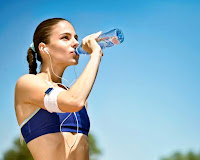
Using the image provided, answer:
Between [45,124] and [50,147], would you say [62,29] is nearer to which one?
[45,124]

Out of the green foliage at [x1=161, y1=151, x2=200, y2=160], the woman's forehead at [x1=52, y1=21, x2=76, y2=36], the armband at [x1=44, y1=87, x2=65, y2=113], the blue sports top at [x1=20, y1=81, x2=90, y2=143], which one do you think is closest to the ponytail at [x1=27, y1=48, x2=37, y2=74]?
the woman's forehead at [x1=52, y1=21, x2=76, y2=36]

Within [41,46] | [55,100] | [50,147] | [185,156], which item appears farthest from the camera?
[185,156]

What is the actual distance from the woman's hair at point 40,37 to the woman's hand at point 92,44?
42 centimetres

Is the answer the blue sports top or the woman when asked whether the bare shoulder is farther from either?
the blue sports top

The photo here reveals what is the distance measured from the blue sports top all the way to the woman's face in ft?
1.61

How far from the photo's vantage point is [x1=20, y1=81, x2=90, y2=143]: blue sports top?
270cm

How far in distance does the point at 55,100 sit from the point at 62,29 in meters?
0.85

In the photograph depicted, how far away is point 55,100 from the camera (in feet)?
8.13

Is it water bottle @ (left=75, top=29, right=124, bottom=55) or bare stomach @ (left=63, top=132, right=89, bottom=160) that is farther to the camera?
water bottle @ (left=75, top=29, right=124, bottom=55)

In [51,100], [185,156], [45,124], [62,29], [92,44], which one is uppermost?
[62,29]

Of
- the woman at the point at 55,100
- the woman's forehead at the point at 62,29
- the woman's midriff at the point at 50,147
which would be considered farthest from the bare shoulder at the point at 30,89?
the woman's forehead at the point at 62,29

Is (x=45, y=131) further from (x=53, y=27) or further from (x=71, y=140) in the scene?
(x=53, y=27)

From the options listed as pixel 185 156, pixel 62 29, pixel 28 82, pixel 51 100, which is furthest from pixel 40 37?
pixel 185 156

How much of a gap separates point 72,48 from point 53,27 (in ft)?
0.99
